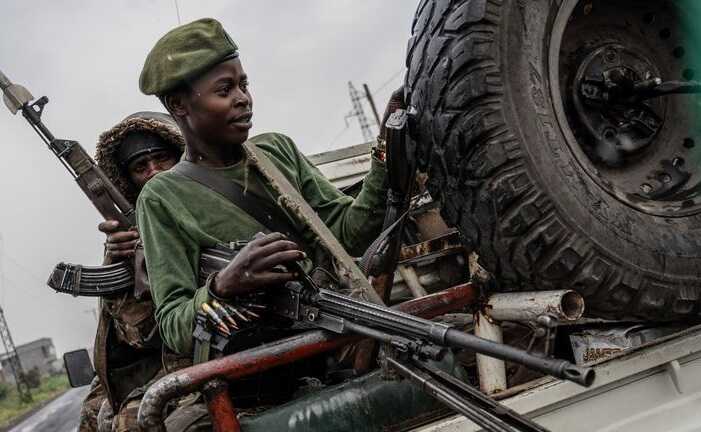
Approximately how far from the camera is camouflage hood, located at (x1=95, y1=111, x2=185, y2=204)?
132 inches

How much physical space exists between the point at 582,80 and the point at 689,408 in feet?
3.13

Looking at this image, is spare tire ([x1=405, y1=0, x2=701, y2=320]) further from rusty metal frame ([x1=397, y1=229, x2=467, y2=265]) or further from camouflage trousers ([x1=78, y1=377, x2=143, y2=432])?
camouflage trousers ([x1=78, y1=377, x2=143, y2=432])

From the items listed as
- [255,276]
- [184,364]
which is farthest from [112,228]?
[255,276]

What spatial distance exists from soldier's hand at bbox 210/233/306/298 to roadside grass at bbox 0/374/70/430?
102ft

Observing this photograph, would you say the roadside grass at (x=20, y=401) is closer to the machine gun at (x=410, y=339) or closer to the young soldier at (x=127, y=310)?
the young soldier at (x=127, y=310)

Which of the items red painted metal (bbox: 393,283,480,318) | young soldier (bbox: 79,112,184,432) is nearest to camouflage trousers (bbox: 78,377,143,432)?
young soldier (bbox: 79,112,184,432)

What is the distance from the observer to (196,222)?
200 cm

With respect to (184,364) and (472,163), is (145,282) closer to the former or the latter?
(184,364)

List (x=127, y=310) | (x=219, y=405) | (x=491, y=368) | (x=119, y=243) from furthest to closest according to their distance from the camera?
(x=119, y=243) < (x=127, y=310) < (x=491, y=368) < (x=219, y=405)

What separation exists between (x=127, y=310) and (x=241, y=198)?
4.00 ft

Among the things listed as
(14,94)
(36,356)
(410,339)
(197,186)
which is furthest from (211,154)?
(36,356)

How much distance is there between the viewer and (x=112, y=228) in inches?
127

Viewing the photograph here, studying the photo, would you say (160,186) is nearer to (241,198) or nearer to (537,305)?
(241,198)

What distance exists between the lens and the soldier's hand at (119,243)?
309 centimetres
